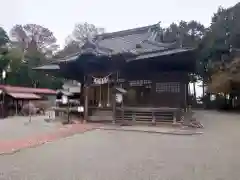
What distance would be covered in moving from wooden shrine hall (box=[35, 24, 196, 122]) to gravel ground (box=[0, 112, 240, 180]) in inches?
249

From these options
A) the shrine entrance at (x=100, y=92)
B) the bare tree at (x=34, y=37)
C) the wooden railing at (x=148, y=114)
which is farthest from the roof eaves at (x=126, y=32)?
the bare tree at (x=34, y=37)

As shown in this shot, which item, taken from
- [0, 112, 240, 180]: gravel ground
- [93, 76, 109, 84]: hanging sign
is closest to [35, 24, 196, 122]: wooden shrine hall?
[93, 76, 109, 84]: hanging sign

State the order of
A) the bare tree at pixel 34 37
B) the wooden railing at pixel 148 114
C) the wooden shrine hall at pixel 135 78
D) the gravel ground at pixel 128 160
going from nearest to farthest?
1. the gravel ground at pixel 128 160
2. the wooden railing at pixel 148 114
3. the wooden shrine hall at pixel 135 78
4. the bare tree at pixel 34 37

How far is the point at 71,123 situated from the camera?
16.6m

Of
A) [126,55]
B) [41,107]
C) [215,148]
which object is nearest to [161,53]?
[126,55]

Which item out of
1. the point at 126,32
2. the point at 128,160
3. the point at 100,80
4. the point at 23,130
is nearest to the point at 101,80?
the point at 100,80

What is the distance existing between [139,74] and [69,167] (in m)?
13.1

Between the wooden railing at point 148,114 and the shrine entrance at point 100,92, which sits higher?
the shrine entrance at point 100,92

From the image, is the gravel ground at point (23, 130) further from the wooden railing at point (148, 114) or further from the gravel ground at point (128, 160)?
the wooden railing at point (148, 114)

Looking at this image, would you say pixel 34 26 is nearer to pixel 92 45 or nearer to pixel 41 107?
pixel 41 107

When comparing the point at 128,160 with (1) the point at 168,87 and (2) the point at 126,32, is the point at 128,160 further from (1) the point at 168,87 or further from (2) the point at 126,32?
(2) the point at 126,32

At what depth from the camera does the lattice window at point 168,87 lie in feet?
59.0

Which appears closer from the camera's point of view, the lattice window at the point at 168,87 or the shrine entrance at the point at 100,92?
the lattice window at the point at 168,87

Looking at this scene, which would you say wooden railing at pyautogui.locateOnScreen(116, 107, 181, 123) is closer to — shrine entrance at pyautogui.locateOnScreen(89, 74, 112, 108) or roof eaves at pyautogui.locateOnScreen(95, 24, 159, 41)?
shrine entrance at pyautogui.locateOnScreen(89, 74, 112, 108)
